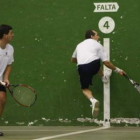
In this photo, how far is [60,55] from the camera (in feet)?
21.7

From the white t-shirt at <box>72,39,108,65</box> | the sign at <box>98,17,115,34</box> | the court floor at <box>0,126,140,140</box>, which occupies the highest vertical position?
the sign at <box>98,17,115,34</box>

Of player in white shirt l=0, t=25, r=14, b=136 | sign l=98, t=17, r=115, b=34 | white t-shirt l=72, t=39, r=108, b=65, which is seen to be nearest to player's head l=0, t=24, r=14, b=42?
player in white shirt l=0, t=25, r=14, b=136

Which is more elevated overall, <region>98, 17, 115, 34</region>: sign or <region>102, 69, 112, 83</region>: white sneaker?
<region>98, 17, 115, 34</region>: sign

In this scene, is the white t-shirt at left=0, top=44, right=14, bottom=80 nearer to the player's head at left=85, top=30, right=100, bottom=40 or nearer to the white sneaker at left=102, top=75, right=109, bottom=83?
the player's head at left=85, top=30, right=100, bottom=40

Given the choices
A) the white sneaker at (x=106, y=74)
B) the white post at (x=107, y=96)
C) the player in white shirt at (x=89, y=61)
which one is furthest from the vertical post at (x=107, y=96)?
the player in white shirt at (x=89, y=61)

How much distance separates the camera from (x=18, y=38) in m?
6.69

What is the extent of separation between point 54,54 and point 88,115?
113 centimetres

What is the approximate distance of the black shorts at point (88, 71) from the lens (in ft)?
20.0

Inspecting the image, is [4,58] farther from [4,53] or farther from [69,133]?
[69,133]

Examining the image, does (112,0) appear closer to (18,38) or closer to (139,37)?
(139,37)

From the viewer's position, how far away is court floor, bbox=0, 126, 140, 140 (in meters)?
5.28

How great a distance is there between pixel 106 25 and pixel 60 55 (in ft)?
2.90

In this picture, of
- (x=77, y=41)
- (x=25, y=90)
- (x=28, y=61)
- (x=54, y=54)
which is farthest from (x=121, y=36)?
(x=25, y=90)

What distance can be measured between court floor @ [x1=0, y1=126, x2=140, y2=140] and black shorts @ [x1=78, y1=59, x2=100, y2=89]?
2.32ft
